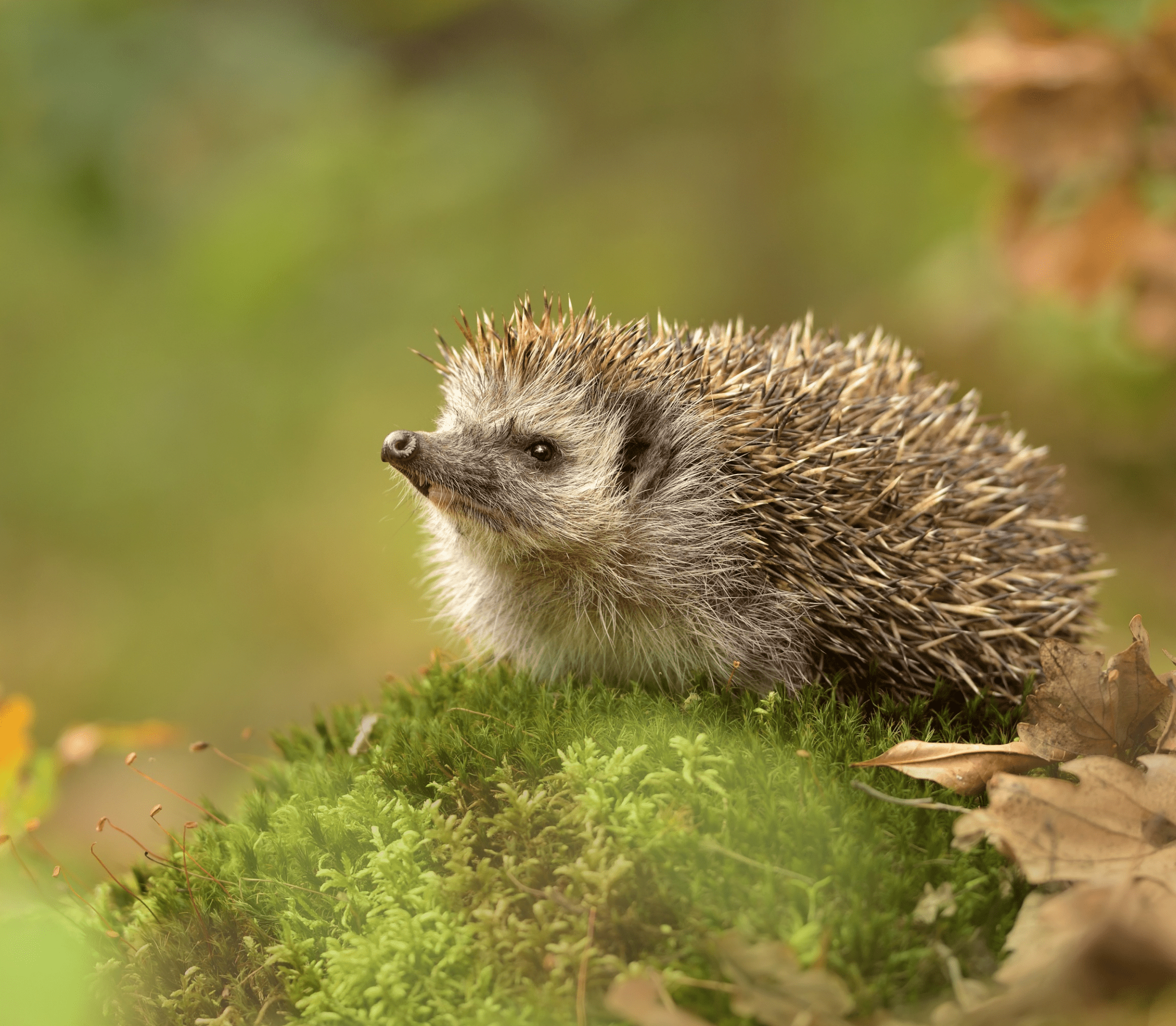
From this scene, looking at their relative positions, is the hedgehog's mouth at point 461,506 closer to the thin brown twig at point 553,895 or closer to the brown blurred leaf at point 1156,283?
the thin brown twig at point 553,895

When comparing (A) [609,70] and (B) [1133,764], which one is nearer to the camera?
(B) [1133,764]

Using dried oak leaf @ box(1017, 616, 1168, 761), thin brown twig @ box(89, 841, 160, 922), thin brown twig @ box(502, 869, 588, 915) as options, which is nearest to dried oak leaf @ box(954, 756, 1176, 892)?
dried oak leaf @ box(1017, 616, 1168, 761)

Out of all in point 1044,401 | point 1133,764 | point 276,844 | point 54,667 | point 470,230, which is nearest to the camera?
point 1133,764

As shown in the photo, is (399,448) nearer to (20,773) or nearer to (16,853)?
(16,853)

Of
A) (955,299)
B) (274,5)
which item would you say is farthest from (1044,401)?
(274,5)

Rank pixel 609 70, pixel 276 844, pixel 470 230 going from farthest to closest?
1. pixel 609 70
2. pixel 470 230
3. pixel 276 844

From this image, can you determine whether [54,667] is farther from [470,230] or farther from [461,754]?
[461,754]

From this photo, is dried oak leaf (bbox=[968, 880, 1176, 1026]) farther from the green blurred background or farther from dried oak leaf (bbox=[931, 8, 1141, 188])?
the green blurred background
